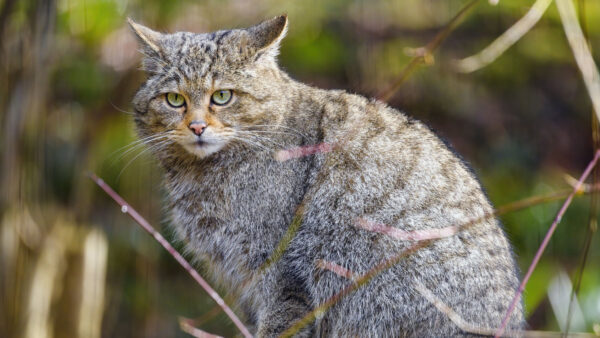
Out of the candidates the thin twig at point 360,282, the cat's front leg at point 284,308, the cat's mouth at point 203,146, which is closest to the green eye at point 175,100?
the cat's mouth at point 203,146

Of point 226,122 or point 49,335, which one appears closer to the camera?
point 226,122

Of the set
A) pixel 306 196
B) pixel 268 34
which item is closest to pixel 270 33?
pixel 268 34

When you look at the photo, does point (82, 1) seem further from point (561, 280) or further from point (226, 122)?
point (561, 280)

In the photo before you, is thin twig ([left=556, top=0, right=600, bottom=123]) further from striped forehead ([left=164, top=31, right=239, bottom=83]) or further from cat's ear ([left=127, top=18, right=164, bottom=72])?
cat's ear ([left=127, top=18, right=164, bottom=72])

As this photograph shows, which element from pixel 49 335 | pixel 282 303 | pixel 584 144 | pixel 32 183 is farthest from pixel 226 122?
pixel 584 144

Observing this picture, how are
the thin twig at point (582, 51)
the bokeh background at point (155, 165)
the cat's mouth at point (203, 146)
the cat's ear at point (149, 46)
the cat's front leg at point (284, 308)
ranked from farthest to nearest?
the bokeh background at point (155, 165) → the cat's ear at point (149, 46) → the cat's mouth at point (203, 146) → the cat's front leg at point (284, 308) → the thin twig at point (582, 51)

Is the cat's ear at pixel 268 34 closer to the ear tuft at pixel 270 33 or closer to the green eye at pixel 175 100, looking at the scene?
the ear tuft at pixel 270 33

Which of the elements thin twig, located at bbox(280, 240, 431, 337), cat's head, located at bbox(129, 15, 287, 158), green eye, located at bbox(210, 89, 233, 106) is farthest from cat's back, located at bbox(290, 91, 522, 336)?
green eye, located at bbox(210, 89, 233, 106)
